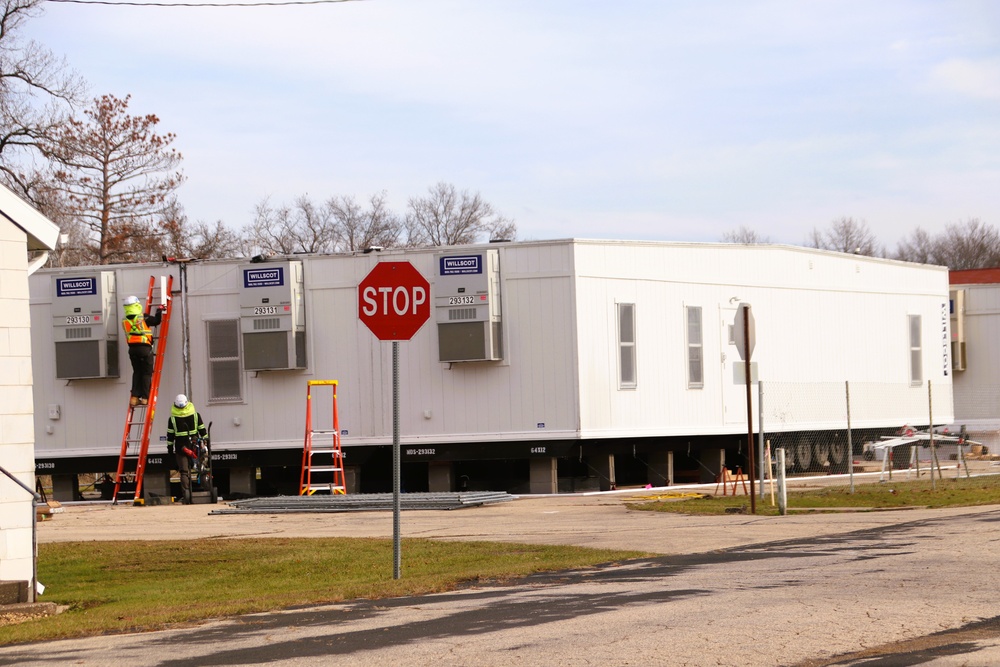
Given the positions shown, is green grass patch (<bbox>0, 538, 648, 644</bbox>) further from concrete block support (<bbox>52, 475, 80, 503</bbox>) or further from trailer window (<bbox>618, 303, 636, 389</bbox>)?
concrete block support (<bbox>52, 475, 80, 503</bbox>)

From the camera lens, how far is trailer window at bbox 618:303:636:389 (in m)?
24.5

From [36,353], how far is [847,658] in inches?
845

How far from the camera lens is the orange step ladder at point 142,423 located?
24.6 meters

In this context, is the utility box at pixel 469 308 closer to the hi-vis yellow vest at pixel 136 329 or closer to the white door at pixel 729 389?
the white door at pixel 729 389

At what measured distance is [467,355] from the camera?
2377 centimetres

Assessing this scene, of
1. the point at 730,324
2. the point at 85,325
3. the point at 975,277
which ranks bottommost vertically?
the point at 730,324

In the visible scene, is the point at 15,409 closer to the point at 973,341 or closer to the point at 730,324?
the point at 730,324

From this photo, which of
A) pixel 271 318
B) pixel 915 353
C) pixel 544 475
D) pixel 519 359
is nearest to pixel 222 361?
pixel 271 318

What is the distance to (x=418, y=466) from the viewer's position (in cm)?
2578

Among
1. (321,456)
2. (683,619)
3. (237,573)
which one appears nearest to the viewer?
(683,619)

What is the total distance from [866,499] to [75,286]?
1501 cm

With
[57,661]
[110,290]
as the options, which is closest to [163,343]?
[110,290]

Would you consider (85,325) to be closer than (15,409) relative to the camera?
No

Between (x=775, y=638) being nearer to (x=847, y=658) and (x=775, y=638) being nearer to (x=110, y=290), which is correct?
(x=847, y=658)
